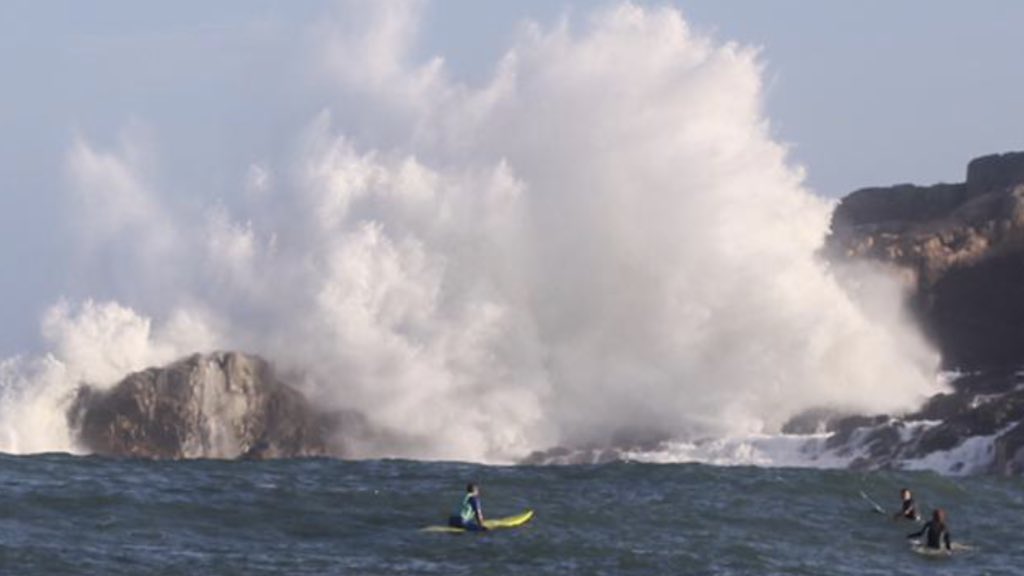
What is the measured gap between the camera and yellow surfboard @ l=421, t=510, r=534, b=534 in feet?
139

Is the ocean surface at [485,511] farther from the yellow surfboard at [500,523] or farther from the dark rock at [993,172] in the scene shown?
the dark rock at [993,172]

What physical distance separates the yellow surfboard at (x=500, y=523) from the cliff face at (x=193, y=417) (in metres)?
21.8

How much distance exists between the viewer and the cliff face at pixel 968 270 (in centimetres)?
7131

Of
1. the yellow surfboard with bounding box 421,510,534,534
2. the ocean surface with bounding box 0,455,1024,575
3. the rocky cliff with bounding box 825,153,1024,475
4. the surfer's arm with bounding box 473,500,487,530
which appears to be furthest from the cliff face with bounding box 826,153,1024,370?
the surfer's arm with bounding box 473,500,487,530

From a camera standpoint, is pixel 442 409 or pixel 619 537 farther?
pixel 442 409

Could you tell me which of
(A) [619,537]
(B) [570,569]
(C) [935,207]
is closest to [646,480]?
(A) [619,537]

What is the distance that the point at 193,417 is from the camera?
215 ft

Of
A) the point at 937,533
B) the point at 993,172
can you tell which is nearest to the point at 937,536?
the point at 937,533

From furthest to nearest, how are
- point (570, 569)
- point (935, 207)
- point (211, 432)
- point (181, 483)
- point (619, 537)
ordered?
point (935, 207), point (211, 432), point (181, 483), point (619, 537), point (570, 569)

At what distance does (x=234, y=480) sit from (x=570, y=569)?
11715 millimetres

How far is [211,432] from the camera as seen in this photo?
215ft

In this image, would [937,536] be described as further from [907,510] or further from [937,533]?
[907,510]

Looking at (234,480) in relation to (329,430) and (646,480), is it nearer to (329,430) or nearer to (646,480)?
(646,480)

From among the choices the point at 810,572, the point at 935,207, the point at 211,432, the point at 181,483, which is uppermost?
the point at 935,207
